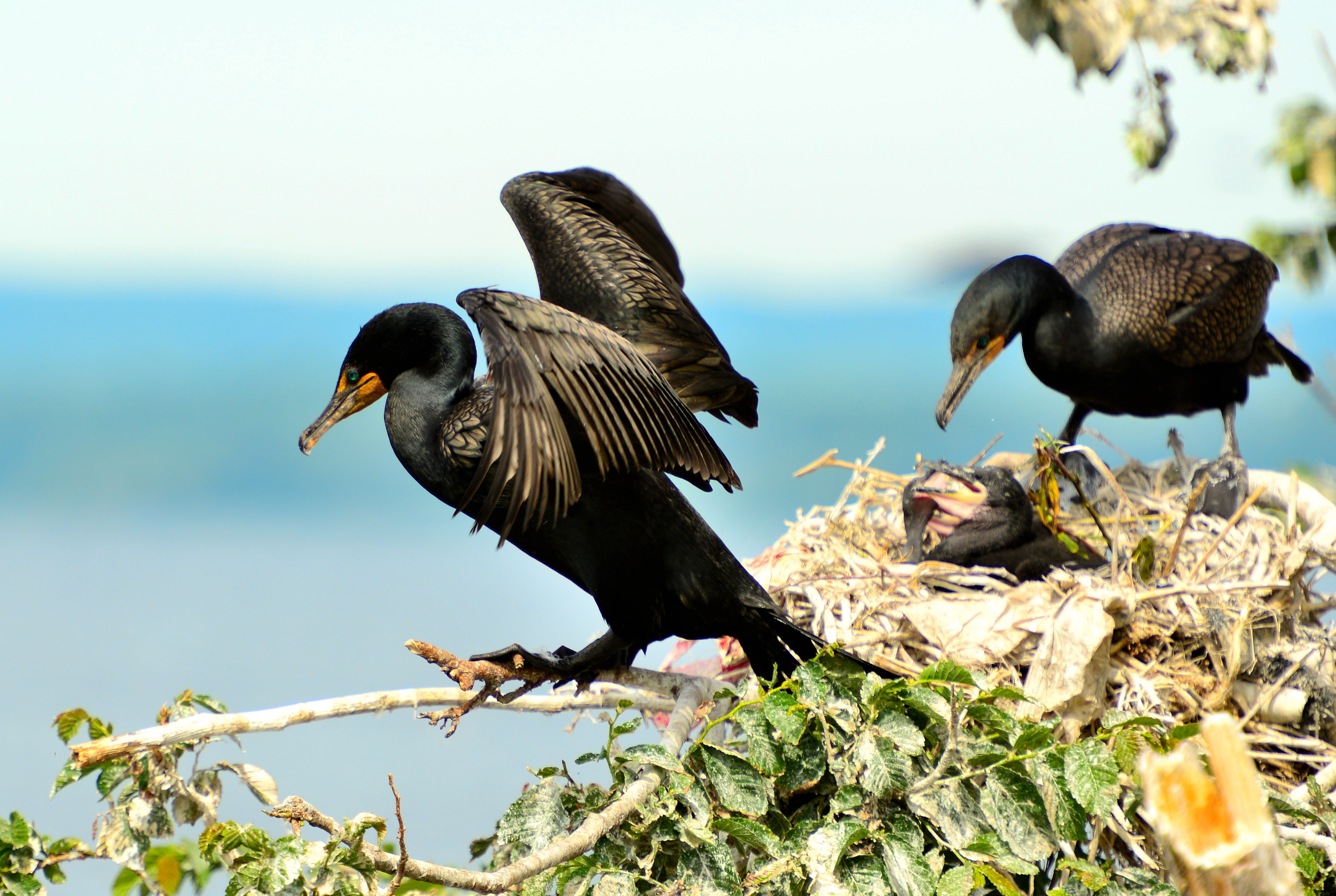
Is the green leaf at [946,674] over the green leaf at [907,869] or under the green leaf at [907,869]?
over

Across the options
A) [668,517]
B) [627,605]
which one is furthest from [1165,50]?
[627,605]

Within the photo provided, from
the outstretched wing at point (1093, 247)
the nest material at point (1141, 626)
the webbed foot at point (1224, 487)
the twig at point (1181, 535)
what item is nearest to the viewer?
the nest material at point (1141, 626)

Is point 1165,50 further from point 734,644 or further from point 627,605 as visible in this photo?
point 734,644

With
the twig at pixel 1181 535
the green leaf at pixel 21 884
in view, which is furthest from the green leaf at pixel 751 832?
the twig at pixel 1181 535

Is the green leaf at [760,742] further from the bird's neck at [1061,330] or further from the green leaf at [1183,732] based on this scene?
the bird's neck at [1061,330]

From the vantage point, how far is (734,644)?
6.69 feet

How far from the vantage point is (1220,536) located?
196 centimetres

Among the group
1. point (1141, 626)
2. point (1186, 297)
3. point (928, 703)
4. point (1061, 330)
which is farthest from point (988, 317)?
point (928, 703)

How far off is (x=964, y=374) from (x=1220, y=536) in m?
0.57

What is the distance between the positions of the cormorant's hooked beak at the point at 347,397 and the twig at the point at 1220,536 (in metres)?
1.34

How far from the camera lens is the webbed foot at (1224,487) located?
89.2 inches

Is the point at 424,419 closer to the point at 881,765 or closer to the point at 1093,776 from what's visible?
the point at 881,765

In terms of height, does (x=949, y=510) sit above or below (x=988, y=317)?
below

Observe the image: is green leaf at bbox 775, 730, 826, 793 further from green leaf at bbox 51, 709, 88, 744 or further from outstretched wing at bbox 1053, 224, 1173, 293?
outstretched wing at bbox 1053, 224, 1173, 293
